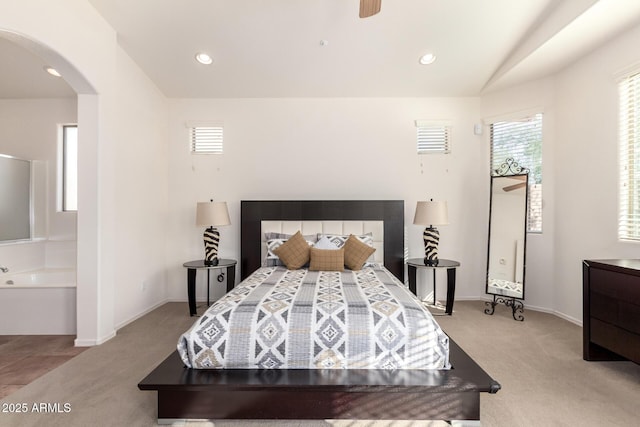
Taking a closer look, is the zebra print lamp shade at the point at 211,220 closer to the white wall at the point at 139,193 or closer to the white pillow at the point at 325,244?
the white wall at the point at 139,193

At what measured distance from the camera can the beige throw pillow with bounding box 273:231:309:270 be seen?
3.72 metres

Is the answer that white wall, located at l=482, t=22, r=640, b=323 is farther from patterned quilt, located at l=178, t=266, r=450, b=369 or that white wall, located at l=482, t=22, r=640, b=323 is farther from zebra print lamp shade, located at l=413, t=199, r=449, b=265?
patterned quilt, located at l=178, t=266, r=450, b=369

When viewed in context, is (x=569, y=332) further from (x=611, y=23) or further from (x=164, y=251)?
(x=164, y=251)

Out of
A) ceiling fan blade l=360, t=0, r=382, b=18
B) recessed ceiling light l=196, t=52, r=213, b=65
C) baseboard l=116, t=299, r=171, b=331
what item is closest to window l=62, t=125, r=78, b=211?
Result: baseboard l=116, t=299, r=171, b=331

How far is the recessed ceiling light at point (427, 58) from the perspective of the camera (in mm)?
3822

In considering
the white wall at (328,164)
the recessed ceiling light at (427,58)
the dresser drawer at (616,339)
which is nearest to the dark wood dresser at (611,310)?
the dresser drawer at (616,339)

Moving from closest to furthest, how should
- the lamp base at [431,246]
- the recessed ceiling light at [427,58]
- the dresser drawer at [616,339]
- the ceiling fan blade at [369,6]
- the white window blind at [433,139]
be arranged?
the ceiling fan blade at [369,6], the dresser drawer at [616,339], the recessed ceiling light at [427,58], the lamp base at [431,246], the white window blind at [433,139]

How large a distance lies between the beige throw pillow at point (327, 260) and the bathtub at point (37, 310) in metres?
2.35

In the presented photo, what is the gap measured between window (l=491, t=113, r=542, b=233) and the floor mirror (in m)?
0.12

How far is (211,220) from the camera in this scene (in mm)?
4051

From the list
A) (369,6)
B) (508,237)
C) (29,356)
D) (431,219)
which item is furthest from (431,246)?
(29,356)

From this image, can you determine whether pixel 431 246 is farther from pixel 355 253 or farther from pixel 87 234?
pixel 87 234

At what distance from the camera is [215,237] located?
4230mm

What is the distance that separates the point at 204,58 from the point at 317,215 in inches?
89.6
